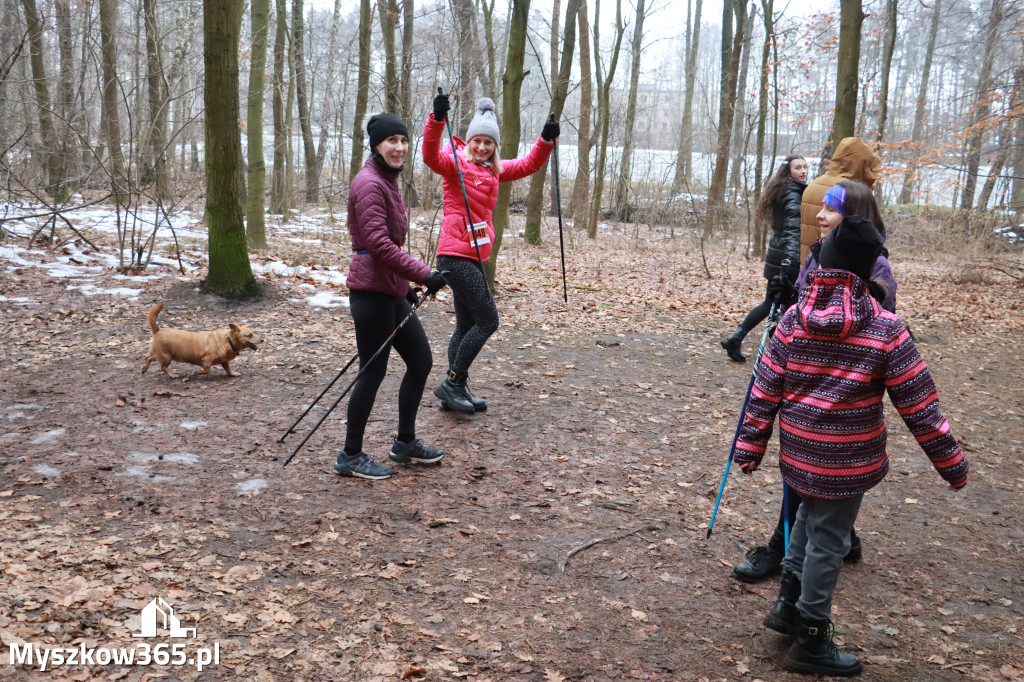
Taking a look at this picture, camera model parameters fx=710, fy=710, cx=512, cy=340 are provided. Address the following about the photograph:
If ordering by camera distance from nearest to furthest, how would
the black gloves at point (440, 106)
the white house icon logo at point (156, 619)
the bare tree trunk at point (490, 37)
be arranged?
the white house icon logo at point (156, 619), the black gloves at point (440, 106), the bare tree trunk at point (490, 37)

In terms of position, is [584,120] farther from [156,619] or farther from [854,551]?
[156,619]

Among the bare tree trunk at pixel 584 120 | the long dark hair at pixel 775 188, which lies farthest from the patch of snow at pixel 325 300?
the bare tree trunk at pixel 584 120

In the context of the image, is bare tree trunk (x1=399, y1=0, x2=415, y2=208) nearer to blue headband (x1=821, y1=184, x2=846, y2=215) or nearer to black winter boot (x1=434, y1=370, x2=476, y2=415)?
black winter boot (x1=434, y1=370, x2=476, y2=415)

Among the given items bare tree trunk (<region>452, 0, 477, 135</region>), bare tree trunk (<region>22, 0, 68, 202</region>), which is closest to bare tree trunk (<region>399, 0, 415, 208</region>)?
bare tree trunk (<region>452, 0, 477, 135</region>)

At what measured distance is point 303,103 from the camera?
21.3m

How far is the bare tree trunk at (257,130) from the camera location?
1159cm

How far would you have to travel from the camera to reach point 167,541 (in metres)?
3.54

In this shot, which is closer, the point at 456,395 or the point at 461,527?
the point at 461,527

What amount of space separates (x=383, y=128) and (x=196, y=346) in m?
3.14

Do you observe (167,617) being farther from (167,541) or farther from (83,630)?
(167,541)

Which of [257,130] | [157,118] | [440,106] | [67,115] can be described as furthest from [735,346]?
[67,115]

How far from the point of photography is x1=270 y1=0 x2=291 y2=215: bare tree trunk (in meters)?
16.9

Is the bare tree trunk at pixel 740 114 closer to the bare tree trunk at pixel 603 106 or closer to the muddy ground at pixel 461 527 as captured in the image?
the bare tree trunk at pixel 603 106

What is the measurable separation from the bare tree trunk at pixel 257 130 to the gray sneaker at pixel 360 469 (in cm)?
842
